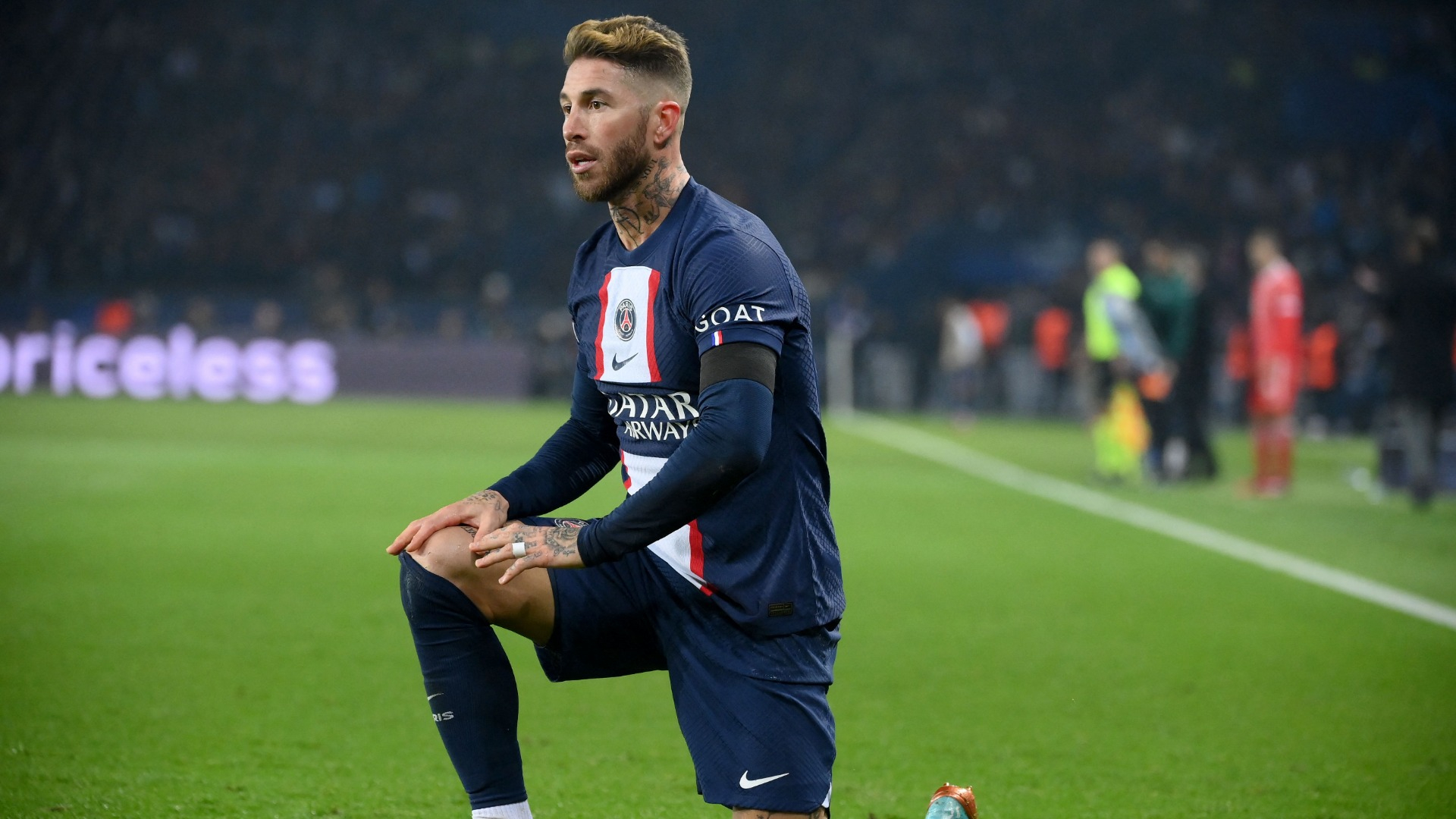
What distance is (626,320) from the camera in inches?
124

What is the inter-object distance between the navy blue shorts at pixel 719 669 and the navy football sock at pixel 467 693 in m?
0.18

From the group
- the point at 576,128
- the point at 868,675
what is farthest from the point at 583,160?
the point at 868,675

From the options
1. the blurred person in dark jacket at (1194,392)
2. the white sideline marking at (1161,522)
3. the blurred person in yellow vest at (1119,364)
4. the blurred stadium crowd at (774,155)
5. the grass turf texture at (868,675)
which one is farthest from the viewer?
the blurred stadium crowd at (774,155)

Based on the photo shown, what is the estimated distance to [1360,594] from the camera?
8.07 meters

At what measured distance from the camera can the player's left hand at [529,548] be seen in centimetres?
296

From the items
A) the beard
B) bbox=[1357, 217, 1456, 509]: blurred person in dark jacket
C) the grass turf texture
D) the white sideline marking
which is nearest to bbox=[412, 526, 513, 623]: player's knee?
the beard

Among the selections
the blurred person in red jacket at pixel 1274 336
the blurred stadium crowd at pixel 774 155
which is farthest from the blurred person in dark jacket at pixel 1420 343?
the blurred stadium crowd at pixel 774 155

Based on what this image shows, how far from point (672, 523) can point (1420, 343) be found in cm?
1059

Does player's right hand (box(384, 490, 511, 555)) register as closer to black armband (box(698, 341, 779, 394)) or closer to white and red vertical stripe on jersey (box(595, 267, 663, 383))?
white and red vertical stripe on jersey (box(595, 267, 663, 383))

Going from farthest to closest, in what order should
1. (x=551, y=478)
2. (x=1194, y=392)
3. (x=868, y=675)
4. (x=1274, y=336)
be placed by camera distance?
(x=1194, y=392) → (x=1274, y=336) → (x=868, y=675) → (x=551, y=478)

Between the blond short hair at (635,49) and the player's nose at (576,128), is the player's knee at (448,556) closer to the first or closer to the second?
the player's nose at (576,128)

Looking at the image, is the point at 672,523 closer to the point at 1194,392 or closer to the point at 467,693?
the point at 467,693

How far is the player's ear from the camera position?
3090 millimetres

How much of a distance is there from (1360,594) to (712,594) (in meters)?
5.97
